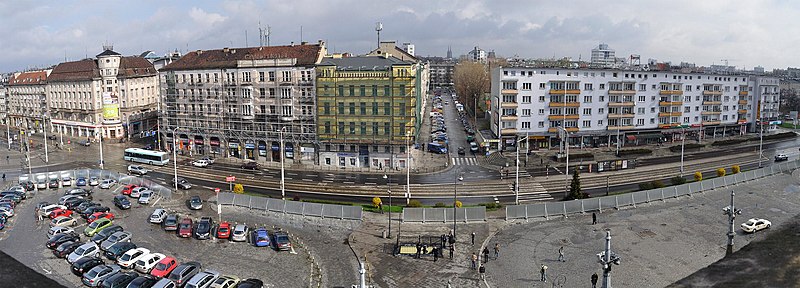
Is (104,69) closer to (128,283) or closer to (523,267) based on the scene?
(128,283)

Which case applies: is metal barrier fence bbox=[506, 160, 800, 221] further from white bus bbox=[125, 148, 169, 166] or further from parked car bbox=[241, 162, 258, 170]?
white bus bbox=[125, 148, 169, 166]

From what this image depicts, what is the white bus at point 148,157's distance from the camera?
84562 mm

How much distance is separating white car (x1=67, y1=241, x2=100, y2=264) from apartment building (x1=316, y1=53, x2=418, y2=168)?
135 feet

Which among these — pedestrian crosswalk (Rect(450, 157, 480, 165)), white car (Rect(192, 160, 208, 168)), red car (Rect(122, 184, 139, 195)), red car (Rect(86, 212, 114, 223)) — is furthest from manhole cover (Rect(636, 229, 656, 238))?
white car (Rect(192, 160, 208, 168))

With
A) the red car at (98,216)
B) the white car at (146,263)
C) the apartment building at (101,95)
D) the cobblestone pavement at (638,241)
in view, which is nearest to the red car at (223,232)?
the white car at (146,263)

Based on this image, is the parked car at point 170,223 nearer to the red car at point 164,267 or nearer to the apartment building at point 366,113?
the red car at point 164,267

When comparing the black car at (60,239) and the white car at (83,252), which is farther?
the black car at (60,239)

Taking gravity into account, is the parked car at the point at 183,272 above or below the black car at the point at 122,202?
below

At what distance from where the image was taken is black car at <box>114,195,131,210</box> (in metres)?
57.8

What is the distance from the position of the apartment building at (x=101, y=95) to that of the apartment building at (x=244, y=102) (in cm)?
2475

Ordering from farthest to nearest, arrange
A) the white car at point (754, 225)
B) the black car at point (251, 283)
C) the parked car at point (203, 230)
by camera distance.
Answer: the white car at point (754, 225) → the parked car at point (203, 230) → the black car at point (251, 283)

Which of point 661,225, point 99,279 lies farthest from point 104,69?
point 661,225

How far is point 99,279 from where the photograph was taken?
37.6m

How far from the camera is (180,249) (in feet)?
149
